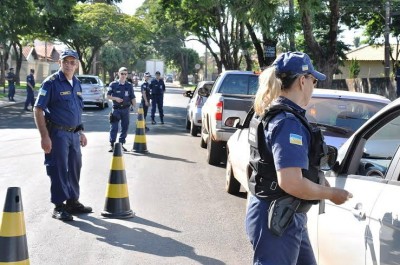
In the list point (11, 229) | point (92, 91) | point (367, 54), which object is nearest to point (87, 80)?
point (92, 91)

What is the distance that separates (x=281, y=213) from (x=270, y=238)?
0.51ft

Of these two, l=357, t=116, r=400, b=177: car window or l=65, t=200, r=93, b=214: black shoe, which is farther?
l=65, t=200, r=93, b=214: black shoe

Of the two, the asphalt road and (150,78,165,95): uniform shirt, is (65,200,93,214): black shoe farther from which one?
(150,78,165,95): uniform shirt

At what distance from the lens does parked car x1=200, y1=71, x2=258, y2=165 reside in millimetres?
10695

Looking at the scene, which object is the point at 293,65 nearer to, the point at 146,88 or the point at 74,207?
the point at 74,207

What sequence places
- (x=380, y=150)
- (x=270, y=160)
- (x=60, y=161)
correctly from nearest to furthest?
(x=270, y=160), (x=380, y=150), (x=60, y=161)

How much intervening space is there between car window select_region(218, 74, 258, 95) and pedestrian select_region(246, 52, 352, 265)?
9721 mm

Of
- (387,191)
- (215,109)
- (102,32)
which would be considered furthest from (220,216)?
(102,32)

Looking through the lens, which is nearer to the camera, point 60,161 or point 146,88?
point 60,161

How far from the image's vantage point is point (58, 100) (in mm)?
7152

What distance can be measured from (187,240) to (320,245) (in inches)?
103

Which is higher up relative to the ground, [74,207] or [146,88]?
[146,88]

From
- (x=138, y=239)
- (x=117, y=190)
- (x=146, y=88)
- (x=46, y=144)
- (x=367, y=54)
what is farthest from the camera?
(x=367, y=54)

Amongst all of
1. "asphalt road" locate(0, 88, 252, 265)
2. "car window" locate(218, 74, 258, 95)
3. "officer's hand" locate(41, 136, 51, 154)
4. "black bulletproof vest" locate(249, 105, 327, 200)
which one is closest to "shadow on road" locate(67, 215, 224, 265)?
"asphalt road" locate(0, 88, 252, 265)
